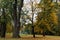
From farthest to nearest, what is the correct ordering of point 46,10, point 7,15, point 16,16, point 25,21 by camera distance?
point 25,21, point 46,10, point 7,15, point 16,16

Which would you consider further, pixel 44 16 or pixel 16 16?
pixel 44 16

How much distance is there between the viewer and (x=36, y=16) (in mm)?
36281

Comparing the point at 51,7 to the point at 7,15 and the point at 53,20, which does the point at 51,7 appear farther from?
the point at 7,15

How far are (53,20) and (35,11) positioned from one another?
200 inches

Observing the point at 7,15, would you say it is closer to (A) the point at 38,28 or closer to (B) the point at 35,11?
(B) the point at 35,11

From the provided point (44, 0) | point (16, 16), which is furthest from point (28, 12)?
point (16, 16)

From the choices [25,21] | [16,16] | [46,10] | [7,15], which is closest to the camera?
[16,16]

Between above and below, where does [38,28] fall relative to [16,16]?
below

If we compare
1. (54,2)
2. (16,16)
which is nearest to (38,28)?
(54,2)

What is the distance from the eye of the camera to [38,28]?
38.7 meters

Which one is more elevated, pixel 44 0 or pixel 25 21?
pixel 44 0

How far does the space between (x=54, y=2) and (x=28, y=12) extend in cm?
537

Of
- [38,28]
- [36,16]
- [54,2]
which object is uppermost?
[54,2]

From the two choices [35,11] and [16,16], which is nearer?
[16,16]
